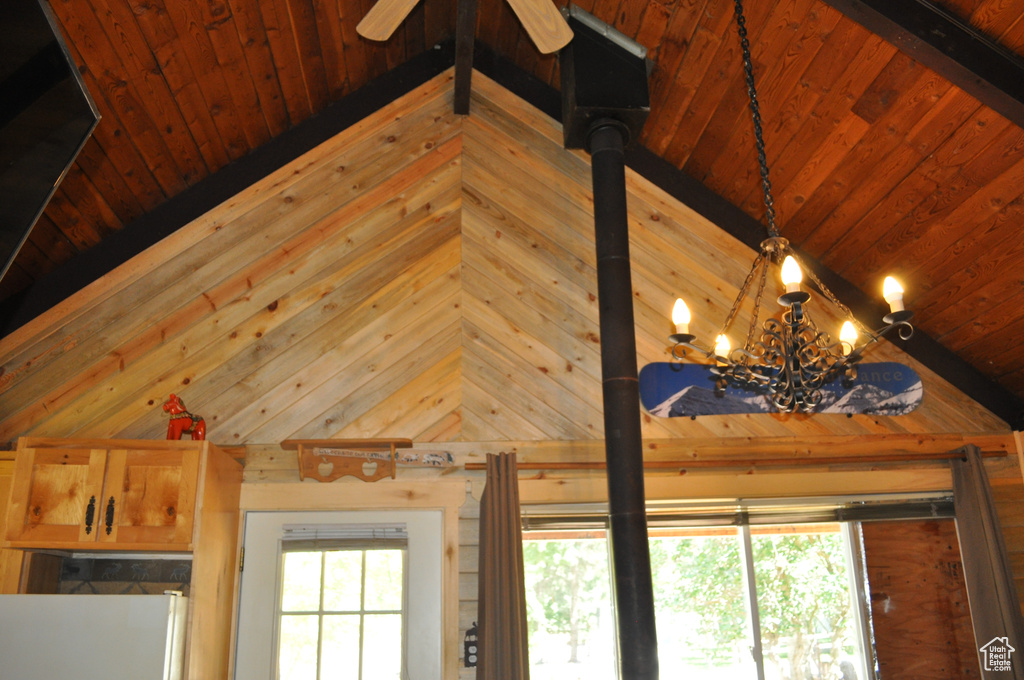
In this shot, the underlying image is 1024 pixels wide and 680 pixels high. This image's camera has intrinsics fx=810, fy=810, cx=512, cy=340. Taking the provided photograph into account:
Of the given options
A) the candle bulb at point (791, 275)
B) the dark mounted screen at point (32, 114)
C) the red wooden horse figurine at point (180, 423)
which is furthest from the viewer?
the red wooden horse figurine at point (180, 423)

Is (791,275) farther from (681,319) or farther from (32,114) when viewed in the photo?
(32,114)

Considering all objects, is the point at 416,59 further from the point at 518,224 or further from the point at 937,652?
the point at 937,652

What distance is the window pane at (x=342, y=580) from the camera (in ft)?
12.4

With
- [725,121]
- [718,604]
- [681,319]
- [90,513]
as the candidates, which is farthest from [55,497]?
[725,121]

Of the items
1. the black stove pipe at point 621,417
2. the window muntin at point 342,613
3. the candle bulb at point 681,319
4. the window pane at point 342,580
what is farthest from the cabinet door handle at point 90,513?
the candle bulb at point 681,319

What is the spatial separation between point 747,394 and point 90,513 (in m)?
3.10

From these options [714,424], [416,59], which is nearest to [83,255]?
[416,59]

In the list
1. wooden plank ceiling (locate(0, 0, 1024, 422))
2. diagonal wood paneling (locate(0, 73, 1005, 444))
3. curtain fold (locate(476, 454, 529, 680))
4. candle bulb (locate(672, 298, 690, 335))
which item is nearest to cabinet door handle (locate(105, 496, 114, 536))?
diagonal wood paneling (locate(0, 73, 1005, 444))

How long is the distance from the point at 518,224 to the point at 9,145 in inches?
124

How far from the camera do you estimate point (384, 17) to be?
2.86m

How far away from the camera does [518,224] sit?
4.38 metres

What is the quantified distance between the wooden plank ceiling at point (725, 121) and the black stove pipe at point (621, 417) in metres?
0.60

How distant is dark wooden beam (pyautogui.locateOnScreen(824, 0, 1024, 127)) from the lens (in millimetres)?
3092

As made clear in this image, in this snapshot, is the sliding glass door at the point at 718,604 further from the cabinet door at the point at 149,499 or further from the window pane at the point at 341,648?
the cabinet door at the point at 149,499
